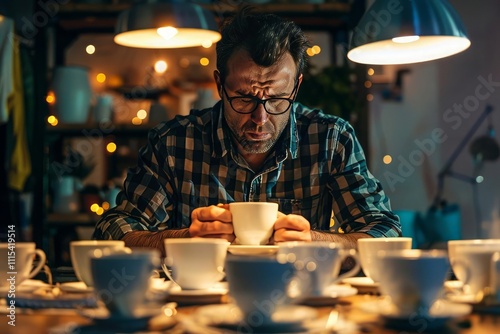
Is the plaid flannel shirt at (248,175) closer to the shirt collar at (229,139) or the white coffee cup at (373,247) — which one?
the shirt collar at (229,139)

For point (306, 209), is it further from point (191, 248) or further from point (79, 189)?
point (79, 189)

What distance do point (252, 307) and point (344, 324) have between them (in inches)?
4.7

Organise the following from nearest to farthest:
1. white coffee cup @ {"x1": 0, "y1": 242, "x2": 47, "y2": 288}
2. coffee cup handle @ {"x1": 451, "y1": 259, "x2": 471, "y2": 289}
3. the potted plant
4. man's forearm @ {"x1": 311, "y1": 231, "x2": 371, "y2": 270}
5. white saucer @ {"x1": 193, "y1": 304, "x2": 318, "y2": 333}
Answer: white saucer @ {"x1": 193, "y1": 304, "x2": 318, "y2": 333}, coffee cup handle @ {"x1": 451, "y1": 259, "x2": 471, "y2": 289}, white coffee cup @ {"x1": 0, "y1": 242, "x2": 47, "y2": 288}, man's forearm @ {"x1": 311, "y1": 231, "x2": 371, "y2": 270}, the potted plant

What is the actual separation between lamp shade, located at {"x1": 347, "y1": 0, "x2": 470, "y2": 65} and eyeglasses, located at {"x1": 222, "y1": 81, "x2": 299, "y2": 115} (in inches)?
9.0

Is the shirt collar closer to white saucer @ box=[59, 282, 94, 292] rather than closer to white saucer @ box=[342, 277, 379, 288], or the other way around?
white saucer @ box=[342, 277, 379, 288]

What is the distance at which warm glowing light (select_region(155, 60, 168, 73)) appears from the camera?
170 inches

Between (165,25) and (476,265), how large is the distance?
1.40m

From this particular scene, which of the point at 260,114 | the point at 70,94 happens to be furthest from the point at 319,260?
the point at 70,94

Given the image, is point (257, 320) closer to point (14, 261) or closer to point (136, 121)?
point (14, 261)

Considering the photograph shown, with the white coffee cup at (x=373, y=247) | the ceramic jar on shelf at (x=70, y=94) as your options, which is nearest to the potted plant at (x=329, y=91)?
the ceramic jar on shelf at (x=70, y=94)

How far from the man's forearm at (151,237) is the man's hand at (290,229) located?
0.27 m

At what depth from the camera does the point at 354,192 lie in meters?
2.14

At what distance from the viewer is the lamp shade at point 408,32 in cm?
179

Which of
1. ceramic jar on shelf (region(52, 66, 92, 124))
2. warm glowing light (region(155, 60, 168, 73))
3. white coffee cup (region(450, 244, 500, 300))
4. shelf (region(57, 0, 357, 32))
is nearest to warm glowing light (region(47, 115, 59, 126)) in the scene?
ceramic jar on shelf (region(52, 66, 92, 124))
